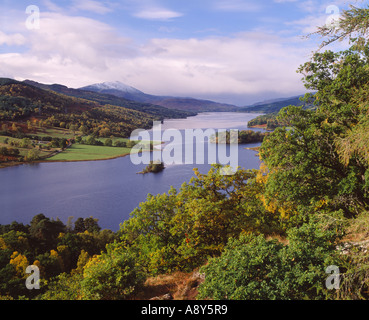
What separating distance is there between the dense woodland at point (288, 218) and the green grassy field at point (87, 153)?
84.0m

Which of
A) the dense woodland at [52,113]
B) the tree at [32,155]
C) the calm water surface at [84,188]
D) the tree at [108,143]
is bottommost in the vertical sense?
the calm water surface at [84,188]

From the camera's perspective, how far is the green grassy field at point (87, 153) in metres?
93.9

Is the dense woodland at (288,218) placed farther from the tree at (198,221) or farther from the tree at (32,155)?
the tree at (32,155)

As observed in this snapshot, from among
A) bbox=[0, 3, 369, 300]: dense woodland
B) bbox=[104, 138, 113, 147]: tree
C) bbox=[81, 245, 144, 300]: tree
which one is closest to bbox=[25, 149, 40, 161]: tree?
bbox=[104, 138, 113, 147]: tree

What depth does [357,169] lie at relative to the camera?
371 inches

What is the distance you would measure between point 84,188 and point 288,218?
60514mm

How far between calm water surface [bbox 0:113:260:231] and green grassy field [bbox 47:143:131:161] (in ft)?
16.0

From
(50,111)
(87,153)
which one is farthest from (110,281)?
(50,111)

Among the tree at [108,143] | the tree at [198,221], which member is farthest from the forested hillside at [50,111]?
the tree at [198,221]

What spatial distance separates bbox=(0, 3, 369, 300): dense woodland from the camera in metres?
6.30

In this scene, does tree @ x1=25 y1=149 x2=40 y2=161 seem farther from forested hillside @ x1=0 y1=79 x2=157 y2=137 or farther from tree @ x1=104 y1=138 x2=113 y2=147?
forested hillside @ x1=0 y1=79 x2=157 y2=137

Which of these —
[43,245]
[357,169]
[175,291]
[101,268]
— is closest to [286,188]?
[357,169]

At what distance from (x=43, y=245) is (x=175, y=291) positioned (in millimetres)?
33584
